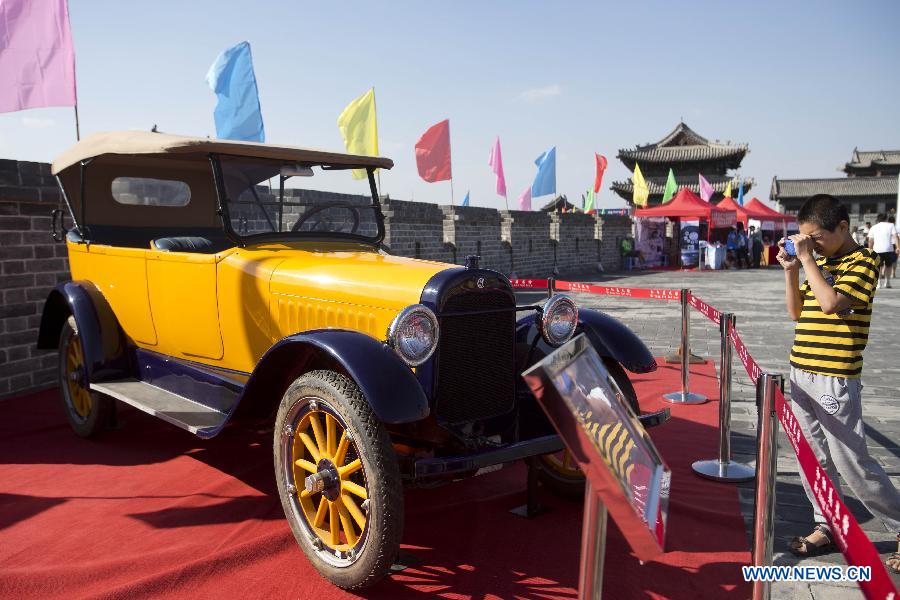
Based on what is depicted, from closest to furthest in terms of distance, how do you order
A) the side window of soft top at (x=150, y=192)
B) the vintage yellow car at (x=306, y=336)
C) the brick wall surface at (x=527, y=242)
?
the vintage yellow car at (x=306, y=336)
the side window of soft top at (x=150, y=192)
the brick wall surface at (x=527, y=242)

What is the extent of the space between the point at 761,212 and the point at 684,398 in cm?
2403

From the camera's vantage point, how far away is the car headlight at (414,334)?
2.77 metres

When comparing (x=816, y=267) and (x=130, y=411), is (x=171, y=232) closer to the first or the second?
(x=130, y=411)

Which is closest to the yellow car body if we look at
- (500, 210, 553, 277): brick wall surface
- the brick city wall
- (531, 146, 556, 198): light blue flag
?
the brick city wall

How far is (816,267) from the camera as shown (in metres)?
2.84

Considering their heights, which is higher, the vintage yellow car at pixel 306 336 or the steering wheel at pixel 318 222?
the steering wheel at pixel 318 222

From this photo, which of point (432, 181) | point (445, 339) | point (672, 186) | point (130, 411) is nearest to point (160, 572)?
point (445, 339)

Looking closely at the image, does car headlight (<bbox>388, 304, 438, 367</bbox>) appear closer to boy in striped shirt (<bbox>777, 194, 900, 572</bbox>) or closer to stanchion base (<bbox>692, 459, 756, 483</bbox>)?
boy in striped shirt (<bbox>777, 194, 900, 572</bbox>)

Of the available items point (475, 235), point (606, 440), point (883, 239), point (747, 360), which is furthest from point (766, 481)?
point (883, 239)

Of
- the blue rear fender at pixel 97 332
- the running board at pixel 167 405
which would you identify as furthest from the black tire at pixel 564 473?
the blue rear fender at pixel 97 332

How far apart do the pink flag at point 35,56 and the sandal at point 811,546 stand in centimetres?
646

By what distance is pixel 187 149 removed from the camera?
12.4ft

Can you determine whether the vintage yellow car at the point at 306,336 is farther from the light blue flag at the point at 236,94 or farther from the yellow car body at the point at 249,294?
the light blue flag at the point at 236,94

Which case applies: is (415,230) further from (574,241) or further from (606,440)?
(606,440)
